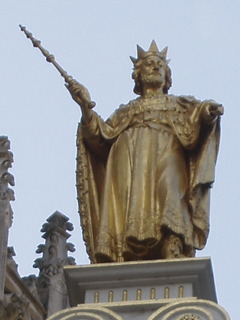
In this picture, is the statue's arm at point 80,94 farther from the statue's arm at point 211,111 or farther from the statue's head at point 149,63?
the statue's arm at point 211,111

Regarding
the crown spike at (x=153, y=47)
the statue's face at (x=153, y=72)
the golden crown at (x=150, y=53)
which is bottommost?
the statue's face at (x=153, y=72)

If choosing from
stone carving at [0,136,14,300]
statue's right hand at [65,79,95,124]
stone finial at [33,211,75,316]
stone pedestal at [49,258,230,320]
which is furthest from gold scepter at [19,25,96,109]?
stone finial at [33,211,75,316]

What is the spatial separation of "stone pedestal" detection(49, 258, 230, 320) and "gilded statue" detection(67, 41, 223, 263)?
0.91ft

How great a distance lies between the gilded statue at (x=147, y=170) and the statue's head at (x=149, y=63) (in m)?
0.01

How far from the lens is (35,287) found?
99.9 ft

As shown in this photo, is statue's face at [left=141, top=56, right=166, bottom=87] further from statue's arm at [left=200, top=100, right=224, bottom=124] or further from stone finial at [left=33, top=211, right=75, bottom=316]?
stone finial at [left=33, top=211, right=75, bottom=316]

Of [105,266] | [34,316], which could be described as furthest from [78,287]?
[34,316]

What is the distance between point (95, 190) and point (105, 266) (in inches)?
49.1

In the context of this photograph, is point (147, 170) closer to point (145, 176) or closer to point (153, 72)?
point (145, 176)

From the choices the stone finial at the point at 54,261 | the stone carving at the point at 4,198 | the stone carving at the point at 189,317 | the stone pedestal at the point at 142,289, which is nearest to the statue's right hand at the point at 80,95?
the stone pedestal at the point at 142,289

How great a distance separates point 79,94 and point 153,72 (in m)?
1.04

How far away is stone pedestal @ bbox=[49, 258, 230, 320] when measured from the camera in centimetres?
1858

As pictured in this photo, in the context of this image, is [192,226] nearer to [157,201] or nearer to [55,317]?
[157,201]

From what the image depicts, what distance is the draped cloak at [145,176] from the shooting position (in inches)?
760
